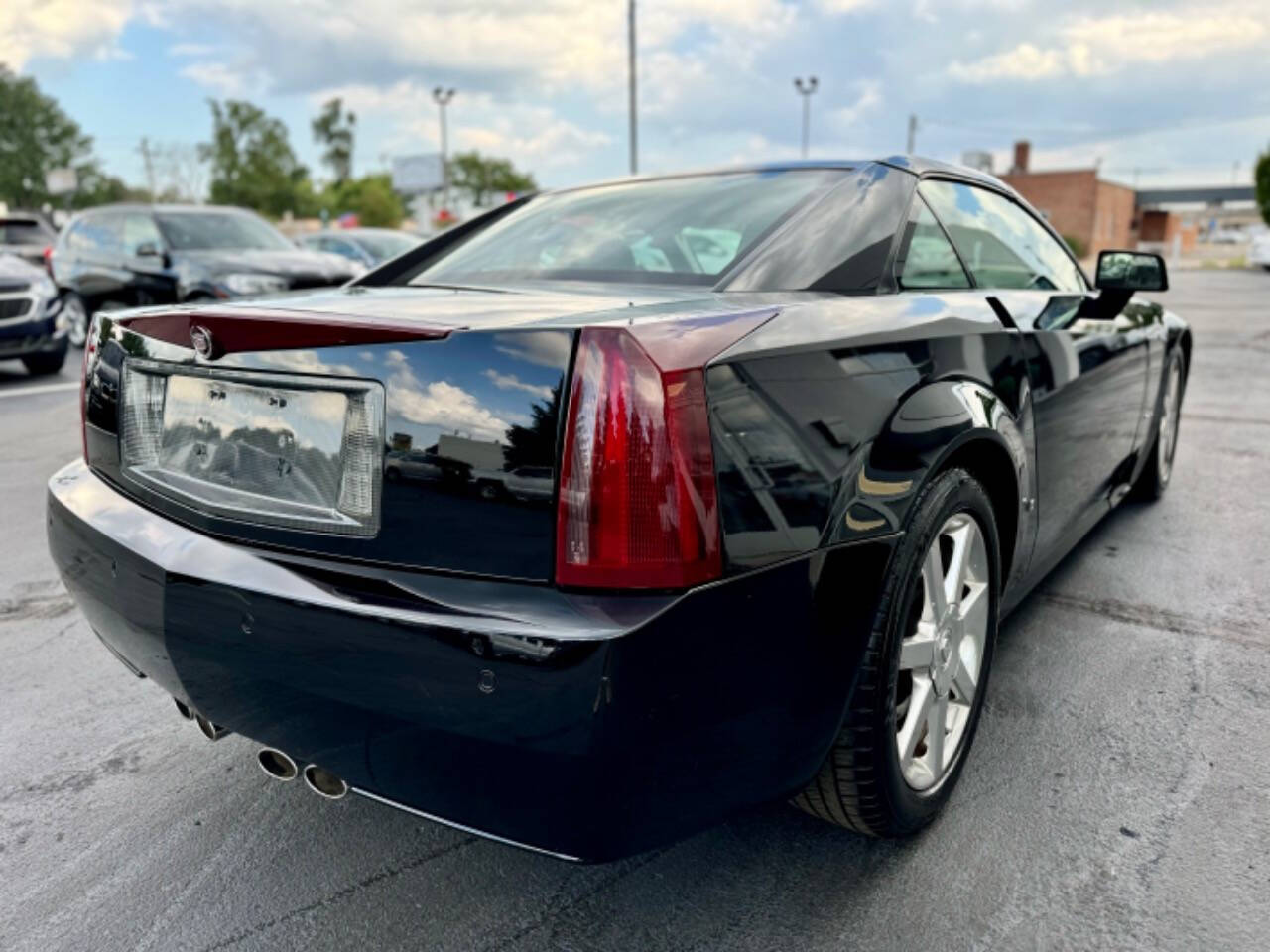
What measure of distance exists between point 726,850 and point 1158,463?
11.4 ft

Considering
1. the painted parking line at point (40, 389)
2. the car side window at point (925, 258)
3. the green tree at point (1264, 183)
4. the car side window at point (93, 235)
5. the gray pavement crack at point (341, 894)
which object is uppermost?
the green tree at point (1264, 183)

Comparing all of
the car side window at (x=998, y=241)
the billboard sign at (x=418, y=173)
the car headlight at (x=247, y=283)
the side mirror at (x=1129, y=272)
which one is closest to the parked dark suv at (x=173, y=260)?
the car headlight at (x=247, y=283)

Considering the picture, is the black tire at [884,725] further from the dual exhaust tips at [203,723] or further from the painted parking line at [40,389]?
the painted parking line at [40,389]

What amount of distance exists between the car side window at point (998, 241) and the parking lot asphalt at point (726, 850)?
1.17m

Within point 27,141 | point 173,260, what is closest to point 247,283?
point 173,260

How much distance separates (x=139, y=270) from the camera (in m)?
10.5

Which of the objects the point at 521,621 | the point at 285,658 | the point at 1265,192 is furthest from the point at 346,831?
the point at 1265,192

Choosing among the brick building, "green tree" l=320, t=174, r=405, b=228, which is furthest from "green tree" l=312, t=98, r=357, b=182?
the brick building

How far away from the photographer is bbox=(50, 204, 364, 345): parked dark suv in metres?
9.93

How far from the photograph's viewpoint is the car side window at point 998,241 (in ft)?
9.22

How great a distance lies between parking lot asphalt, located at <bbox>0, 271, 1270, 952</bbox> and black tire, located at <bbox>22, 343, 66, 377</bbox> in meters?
7.30

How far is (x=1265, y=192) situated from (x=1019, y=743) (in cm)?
4212

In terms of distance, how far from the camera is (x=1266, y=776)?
7.79ft

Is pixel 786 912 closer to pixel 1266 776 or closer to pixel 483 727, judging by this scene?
pixel 483 727
